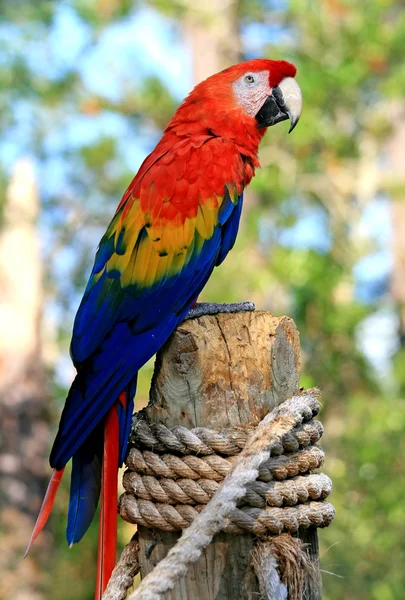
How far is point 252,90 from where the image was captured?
1.79 m

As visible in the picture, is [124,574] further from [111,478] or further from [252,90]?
[252,90]

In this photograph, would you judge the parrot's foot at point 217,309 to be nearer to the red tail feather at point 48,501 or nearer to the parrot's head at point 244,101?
→ the red tail feather at point 48,501

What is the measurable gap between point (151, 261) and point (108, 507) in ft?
1.73

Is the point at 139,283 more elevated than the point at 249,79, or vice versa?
the point at 249,79

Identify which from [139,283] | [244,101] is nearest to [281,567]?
[139,283]

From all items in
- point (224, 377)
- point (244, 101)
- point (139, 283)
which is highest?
point (244, 101)

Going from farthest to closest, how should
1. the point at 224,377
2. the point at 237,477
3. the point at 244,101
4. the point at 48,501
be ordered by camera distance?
the point at 244,101 < the point at 48,501 < the point at 224,377 < the point at 237,477

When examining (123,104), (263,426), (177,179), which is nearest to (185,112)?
(177,179)

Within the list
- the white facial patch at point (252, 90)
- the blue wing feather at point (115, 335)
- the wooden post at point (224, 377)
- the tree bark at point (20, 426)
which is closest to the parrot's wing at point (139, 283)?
the blue wing feather at point (115, 335)

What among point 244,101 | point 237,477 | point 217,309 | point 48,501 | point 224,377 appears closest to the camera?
point 237,477

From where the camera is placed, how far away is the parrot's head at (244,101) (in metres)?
1.68

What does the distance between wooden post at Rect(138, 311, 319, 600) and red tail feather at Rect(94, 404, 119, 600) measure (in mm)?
85

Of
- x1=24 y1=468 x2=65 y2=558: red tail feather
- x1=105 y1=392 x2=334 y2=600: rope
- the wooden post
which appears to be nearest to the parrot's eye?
the wooden post

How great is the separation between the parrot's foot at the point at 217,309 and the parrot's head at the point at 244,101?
1.52ft
